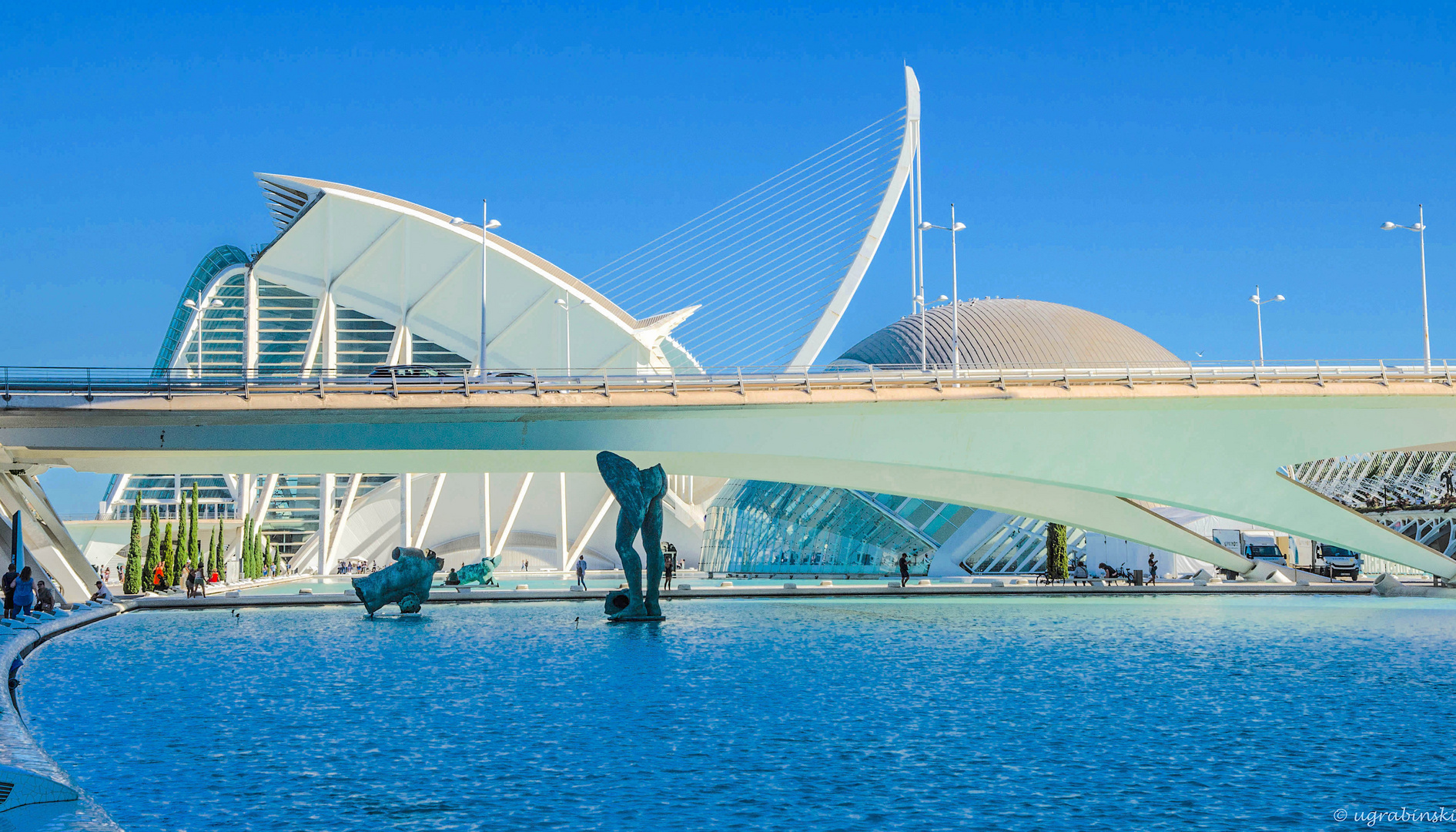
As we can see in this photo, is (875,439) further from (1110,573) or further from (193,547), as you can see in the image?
(193,547)

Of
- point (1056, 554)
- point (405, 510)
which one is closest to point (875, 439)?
point (1056, 554)

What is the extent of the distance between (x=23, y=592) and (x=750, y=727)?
21341mm

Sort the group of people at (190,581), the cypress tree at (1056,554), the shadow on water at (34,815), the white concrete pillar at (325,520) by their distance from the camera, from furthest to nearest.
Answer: the white concrete pillar at (325,520) → the cypress tree at (1056,554) → the group of people at (190,581) → the shadow on water at (34,815)

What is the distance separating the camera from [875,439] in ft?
131

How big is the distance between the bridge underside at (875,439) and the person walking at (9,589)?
4.52m

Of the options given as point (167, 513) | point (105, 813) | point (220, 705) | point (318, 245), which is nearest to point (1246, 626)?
point (220, 705)

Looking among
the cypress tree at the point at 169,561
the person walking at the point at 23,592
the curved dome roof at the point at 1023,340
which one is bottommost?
the person walking at the point at 23,592

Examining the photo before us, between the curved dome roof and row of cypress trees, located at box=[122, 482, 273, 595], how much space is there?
116ft

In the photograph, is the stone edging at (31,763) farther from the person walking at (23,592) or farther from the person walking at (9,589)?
the person walking at (9,589)

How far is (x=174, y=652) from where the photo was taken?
26.6 metres

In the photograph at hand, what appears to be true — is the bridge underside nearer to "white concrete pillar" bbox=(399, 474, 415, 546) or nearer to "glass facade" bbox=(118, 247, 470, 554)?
"white concrete pillar" bbox=(399, 474, 415, 546)

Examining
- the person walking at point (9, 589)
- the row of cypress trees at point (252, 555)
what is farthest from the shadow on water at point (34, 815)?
the row of cypress trees at point (252, 555)

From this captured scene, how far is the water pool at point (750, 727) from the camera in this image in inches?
498

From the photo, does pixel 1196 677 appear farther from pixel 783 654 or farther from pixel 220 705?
pixel 220 705
